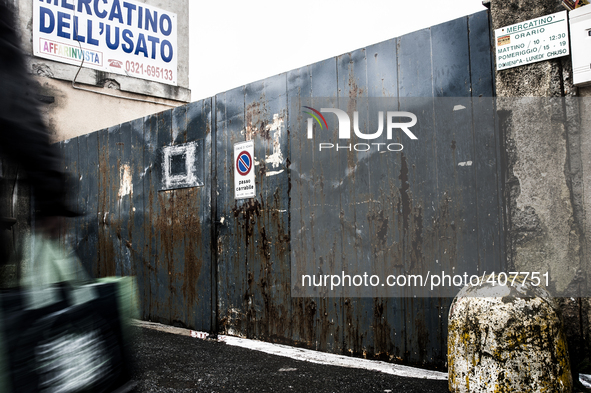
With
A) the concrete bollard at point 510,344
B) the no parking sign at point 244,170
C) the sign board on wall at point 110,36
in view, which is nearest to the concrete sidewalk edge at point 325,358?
the concrete bollard at point 510,344

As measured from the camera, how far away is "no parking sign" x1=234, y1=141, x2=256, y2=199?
4336 millimetres

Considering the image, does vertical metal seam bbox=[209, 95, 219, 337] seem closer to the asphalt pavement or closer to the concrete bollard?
the asphalt pavement

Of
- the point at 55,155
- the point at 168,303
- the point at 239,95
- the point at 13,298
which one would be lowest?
the point at 168,303

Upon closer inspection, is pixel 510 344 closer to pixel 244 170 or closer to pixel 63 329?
pixel 63 329

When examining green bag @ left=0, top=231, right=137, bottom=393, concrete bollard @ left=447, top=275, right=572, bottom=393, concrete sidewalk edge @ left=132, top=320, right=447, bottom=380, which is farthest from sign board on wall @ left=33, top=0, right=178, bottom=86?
concrete bollard @ left=447, top=275, right=572, bottom=393

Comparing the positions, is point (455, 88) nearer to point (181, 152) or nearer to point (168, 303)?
point (181, 152)

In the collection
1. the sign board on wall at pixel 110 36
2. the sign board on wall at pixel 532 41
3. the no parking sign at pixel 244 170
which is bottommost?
the no parking sign at pixel 244 170

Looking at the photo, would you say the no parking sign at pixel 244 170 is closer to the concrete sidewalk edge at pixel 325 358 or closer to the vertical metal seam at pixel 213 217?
the vertical metal seam at pixel 213 217

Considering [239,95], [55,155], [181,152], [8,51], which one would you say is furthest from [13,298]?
[181,152]

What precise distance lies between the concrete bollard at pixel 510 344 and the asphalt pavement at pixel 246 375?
47cm

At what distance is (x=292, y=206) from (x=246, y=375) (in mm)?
1416

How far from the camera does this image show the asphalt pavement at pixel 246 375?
9.84 feet

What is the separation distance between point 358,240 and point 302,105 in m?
1.27

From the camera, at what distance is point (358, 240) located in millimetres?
3582
